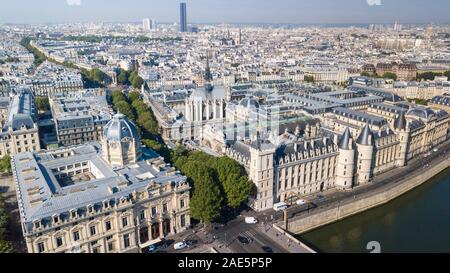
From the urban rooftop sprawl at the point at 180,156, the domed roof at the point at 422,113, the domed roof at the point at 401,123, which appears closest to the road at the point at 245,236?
the urban rooftop sprawl at the point at 180,156

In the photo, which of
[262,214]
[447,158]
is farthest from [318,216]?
[447,158]

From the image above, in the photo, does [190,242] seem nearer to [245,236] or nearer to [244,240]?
[244,240]

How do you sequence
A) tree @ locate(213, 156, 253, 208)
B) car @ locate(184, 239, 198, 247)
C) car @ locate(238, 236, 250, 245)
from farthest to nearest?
tree @ locate(213, 156, 253, 208) < car @ locate(238, 236, 250, 245) < car @ locate(184, 239, 198, 247)

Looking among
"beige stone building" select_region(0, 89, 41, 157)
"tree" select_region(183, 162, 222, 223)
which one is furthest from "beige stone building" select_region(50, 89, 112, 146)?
"tree" select_region(183, 162, 222, 223)

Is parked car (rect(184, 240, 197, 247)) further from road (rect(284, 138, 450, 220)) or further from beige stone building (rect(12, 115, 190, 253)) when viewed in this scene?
road (rect(284, 138, 450, 220))

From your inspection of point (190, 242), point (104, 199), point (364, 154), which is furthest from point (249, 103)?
point (104, 199)

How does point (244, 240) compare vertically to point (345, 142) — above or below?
below
